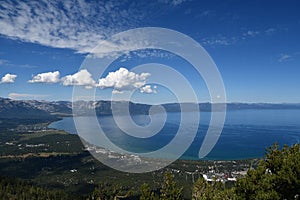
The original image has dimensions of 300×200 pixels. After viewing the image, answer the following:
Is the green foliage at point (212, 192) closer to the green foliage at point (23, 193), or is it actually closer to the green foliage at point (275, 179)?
the green foliage at point (275, 179)

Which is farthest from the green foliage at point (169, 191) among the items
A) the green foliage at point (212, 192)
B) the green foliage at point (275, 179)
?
the green foliage at point (275, 179)

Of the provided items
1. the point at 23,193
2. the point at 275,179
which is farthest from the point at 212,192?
the point at 23,193

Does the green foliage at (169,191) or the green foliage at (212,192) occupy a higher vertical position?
the green foliage at (212,192)

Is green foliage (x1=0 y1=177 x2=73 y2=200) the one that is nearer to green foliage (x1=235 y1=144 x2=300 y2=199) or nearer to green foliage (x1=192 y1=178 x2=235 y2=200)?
green foliage (x1=192 y1=178 x2=235 y2=200)

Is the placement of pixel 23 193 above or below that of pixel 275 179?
below

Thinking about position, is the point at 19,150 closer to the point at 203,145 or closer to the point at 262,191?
the point at 203,145

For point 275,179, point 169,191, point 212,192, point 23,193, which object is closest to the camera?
point 275,179

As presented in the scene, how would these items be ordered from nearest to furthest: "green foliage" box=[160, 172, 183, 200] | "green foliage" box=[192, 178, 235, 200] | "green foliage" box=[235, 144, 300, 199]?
"green foliage" box=[235, 144, 300, 199] < "green foliage" box=[192, 178, 235, 200] < "green foliage" box=[160, 172, 183, 200]

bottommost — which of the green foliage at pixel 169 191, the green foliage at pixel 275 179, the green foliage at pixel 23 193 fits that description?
the green foliage at pixel 23 193

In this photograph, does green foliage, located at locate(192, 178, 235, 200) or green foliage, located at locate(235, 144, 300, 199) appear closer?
green foliage, located at locate(235, 144, 300, 199)

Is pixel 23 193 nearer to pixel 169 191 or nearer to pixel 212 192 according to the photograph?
pixel 169 191

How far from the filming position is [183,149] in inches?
4220

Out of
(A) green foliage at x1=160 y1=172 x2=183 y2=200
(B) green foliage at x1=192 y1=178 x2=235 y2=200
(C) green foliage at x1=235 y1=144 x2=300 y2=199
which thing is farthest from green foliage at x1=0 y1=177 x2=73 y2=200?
(C) green foliage at x1=235 y1=144 x2=300 y2=199

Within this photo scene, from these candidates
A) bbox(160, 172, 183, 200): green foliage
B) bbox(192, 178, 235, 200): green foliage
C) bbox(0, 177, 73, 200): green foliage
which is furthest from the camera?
bbox(0, 177, 73, 200): green foliage
